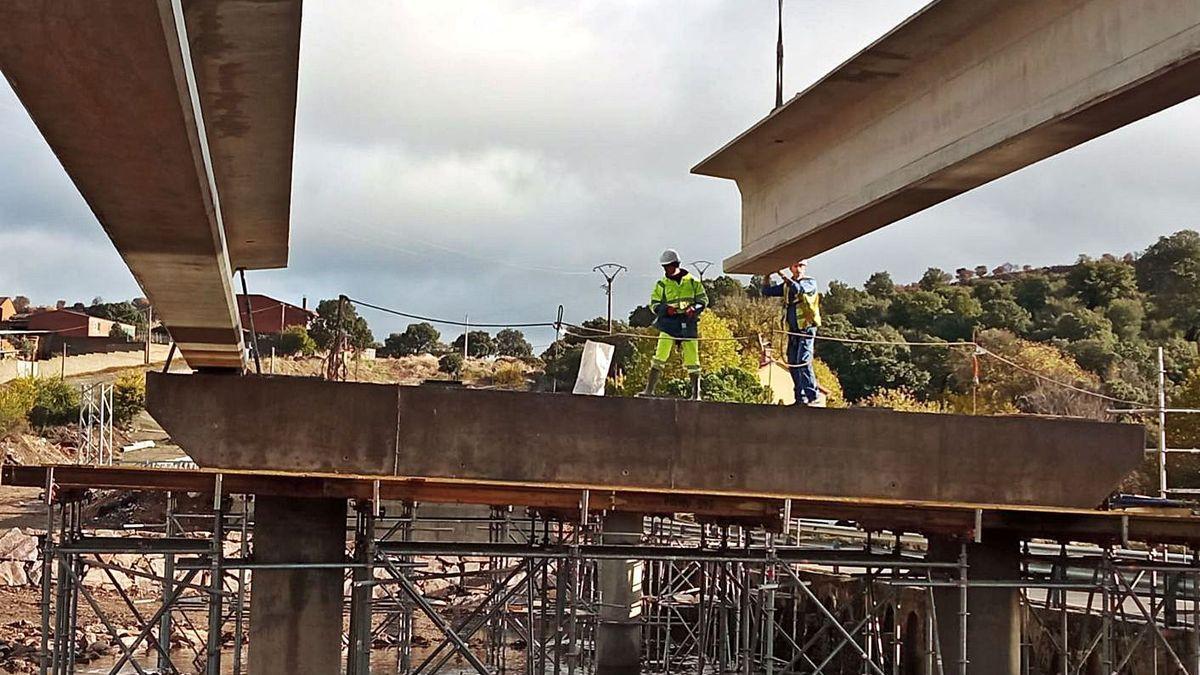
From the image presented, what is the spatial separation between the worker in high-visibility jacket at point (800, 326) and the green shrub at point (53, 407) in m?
52.0

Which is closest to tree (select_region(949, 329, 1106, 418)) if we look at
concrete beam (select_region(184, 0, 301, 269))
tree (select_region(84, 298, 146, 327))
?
concrete beam (select_region(184, 0, 301, 269))

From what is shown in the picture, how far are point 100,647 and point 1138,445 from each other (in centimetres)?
2731

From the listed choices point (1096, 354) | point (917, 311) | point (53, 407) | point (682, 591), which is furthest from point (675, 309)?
point (917, 311)

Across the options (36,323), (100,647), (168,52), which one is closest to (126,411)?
(100,647)

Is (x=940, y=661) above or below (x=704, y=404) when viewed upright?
below

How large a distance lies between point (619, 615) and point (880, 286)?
90196mm

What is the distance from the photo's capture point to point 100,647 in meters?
33.3

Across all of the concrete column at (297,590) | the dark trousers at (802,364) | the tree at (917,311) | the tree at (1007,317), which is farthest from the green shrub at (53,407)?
the tree at (1007,317)

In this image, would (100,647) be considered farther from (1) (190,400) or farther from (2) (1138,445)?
(2) (1138,445)

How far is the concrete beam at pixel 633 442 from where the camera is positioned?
13.2 meters

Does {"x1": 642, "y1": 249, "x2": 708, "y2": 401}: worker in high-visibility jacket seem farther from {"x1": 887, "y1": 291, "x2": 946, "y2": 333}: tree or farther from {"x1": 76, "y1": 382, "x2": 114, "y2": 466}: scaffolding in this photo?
{"x1": 887, "y1": 291, "x2": 946, "y2": 333}: tree

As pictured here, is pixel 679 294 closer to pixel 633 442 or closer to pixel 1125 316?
pixel 633 442

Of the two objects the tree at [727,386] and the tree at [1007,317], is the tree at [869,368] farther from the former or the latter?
the tree at [727,386]

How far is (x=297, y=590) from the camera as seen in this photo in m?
13.4
